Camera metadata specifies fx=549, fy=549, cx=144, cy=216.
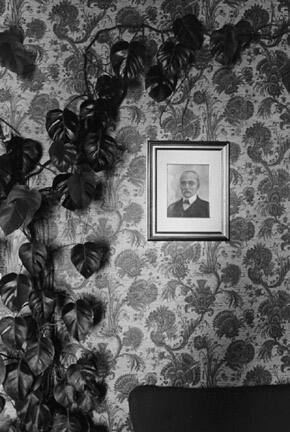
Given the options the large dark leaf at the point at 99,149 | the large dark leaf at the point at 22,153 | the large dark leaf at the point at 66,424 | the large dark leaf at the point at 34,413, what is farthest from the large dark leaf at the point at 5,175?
the large dark leaf at the point at 66,424

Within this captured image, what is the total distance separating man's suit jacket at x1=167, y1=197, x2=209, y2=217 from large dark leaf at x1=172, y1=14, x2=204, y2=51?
674 mm

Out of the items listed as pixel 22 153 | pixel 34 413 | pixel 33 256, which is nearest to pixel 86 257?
pixel 33 256

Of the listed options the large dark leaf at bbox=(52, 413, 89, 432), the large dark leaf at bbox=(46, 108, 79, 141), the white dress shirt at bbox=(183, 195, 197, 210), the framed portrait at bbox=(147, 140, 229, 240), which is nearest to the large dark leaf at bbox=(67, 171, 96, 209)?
the large dark leaf at bbox=(46, 108, 79, 141)

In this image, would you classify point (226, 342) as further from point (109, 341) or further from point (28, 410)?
point (28, 410)

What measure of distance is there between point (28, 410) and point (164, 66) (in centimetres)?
151

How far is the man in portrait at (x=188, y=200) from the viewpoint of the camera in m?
2.43

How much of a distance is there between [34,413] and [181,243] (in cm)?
92

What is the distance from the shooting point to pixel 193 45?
7.74 feet

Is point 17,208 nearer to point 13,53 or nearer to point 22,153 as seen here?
point 22,153

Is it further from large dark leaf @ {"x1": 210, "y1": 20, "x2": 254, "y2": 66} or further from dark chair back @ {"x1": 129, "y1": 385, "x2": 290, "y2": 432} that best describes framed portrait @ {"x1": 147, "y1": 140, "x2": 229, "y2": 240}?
dark chair back @ {"x1": 129, "y1": 385, "x2": 290, "y2": 432}

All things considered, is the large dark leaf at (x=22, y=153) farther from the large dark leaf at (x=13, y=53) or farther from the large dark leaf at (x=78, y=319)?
the large dark leaf at (x=78, y=319)

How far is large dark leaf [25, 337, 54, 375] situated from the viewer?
2107mm

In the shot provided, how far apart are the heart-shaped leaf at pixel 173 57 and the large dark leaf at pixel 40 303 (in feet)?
3.50

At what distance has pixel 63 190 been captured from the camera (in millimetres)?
2193
